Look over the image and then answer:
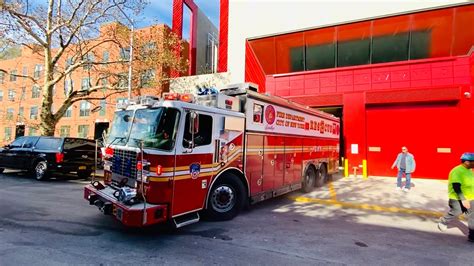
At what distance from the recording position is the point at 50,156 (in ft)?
38.1

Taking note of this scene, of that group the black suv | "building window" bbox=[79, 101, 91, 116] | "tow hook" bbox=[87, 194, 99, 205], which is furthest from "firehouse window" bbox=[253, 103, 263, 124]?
"building window" bbox=[79, 101, 91, 116]

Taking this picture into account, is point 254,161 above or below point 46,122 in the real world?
below

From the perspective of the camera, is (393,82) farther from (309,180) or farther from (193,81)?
(193,81)

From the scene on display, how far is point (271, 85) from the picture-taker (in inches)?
711

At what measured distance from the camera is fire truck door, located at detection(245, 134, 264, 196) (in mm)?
6816

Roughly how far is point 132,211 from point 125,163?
126 cm

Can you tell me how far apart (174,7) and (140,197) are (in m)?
20.8

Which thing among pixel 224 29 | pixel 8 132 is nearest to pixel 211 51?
pixel 224 29

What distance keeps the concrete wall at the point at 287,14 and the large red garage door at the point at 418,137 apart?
17.0 feet

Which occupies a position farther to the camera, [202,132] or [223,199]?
[223,199]

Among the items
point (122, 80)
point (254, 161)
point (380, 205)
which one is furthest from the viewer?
point (122, 80)

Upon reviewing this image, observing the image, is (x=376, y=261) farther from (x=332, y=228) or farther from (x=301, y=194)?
(x=301, y=194)

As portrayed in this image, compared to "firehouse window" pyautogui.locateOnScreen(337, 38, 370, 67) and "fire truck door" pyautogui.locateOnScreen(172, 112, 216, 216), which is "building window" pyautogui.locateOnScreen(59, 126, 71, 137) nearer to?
"firehouse window" pyautogui.locateOnScreen(337, 38, 370, 67)

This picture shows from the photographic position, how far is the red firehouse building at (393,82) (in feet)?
45.2
